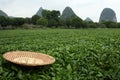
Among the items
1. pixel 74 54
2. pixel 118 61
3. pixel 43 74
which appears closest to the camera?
pixel 43 74

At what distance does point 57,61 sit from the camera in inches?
161

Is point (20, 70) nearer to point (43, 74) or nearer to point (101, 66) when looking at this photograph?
point (43, 74)

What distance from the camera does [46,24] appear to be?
43875 millimetres

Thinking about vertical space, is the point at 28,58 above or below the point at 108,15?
below

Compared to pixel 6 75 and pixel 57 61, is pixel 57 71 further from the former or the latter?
pixel 6 75

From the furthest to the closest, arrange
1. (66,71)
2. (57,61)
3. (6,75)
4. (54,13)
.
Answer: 1. (54,13)
2. (57,61)
3. (66,71)
4. (6,75)

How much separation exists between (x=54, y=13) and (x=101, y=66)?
47208 mm

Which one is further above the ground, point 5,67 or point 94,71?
point 5,67

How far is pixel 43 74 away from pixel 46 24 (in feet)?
133

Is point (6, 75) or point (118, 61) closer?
point (6, 75)

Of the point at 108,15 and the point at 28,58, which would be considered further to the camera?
the point at 108,15

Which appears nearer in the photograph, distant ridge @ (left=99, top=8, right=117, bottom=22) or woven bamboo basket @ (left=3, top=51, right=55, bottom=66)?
woven bamboo basket @ (left=3, top=51, right=55, bottom=66)

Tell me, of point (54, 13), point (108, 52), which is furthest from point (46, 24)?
point (108, 52)

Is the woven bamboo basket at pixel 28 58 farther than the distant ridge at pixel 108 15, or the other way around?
the distant ridge at pixel 108 15
